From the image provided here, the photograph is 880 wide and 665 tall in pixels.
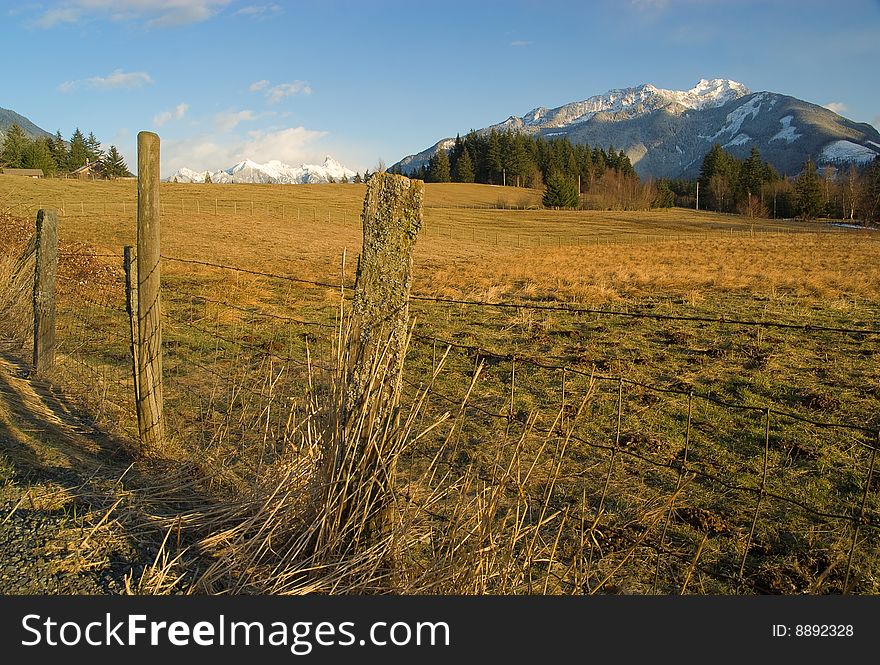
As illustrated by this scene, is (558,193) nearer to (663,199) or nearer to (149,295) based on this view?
(663,199)

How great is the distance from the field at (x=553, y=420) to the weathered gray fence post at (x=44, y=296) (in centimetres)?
36

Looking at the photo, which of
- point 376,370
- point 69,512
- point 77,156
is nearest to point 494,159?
point 77,156

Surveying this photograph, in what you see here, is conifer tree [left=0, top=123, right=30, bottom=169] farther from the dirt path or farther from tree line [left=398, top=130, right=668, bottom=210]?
the dirt path

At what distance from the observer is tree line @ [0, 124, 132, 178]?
88.0 m

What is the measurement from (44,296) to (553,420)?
17.8 ft

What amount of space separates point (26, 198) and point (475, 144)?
8114 centimetres

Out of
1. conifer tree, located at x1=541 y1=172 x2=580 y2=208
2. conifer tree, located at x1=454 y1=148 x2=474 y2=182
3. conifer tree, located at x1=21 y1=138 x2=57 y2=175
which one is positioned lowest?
conifer tree, located at x1=541 y1=172 x2=580 y2=208

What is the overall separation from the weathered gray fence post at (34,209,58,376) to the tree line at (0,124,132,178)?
301ft

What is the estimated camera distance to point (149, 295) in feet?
16.1

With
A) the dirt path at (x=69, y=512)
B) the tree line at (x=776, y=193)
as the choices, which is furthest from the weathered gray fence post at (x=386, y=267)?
the tree line at (x=776, y=193)

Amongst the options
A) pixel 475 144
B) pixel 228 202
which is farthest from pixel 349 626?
Answer: pixel 475 144

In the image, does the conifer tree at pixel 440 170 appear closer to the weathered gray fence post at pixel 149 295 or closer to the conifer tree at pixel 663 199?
the conifer tree at pixel 663 199

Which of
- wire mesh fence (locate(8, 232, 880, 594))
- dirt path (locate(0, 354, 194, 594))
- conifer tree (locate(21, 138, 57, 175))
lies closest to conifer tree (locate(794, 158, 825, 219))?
wire mesh fence (locate(8, 232, 880, 594))

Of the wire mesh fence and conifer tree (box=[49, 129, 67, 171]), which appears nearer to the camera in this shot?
the wire mesh fence
